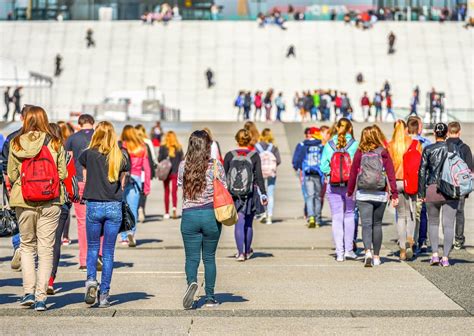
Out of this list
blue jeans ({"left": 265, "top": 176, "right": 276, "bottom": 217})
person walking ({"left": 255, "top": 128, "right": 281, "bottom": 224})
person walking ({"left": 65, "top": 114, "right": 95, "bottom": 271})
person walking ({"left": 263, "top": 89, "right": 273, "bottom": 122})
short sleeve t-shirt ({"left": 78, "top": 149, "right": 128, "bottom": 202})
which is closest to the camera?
short sleeve t-shirt ({"left": 78, "top": 149, "right": 128, "bottom": 202})

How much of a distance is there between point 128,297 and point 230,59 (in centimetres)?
5443

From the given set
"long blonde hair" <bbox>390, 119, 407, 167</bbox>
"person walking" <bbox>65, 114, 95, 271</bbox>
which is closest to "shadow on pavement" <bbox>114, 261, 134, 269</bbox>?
"person walking" <bbox>65, 114, 95, 271</bbox>

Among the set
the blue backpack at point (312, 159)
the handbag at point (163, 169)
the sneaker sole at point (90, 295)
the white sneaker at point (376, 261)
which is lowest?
the white sneaker at point (376, 261)

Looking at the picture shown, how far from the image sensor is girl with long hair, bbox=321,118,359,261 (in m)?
14.7

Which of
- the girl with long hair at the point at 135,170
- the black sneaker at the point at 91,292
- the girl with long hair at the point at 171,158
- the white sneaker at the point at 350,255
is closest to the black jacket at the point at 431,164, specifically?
the white sneaker at the point at 350,255

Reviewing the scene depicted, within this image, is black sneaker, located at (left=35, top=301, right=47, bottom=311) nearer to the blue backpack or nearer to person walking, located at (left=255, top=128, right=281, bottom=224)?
the blue backpack

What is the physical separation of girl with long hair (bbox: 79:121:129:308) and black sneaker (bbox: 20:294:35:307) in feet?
1.39

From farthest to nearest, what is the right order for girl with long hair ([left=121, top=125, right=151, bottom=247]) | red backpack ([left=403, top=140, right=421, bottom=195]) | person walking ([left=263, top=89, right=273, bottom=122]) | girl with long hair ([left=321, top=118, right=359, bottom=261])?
person walking ([left=263, top=89, right=273, bottom=122]) < girl with long hair ([left=121, top=125, right=151, bottom=247]) < red backpack ([left=403, top=140, right=421, bottom=195]) < girl with long hair ([left=321, top=118, right=359, bottom=261])

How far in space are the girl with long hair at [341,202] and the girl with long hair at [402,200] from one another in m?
0.47

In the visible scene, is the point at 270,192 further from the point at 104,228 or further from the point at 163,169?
the point at 104,228

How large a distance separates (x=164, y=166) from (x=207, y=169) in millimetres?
9930

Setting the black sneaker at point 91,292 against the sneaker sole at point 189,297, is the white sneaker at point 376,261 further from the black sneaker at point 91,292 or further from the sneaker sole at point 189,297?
the black sneaker at point 91,292

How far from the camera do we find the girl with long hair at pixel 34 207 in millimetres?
10508

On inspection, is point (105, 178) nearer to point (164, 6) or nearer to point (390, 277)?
point (390, 277)
